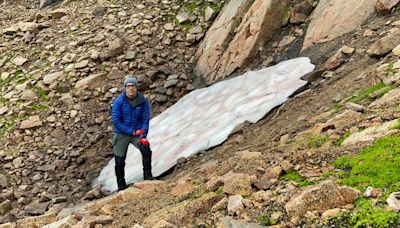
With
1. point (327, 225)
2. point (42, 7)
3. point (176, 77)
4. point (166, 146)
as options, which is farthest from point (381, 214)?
point (42, 7)

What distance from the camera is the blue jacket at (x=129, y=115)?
29.0ft

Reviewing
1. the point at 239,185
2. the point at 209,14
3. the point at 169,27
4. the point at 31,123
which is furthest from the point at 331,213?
the point at 209,14

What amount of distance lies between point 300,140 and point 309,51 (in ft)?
16.7

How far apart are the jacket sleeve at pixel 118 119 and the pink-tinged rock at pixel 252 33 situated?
16.4 feet

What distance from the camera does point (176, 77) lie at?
14195mm

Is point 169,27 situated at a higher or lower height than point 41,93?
higher

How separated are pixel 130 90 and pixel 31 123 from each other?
18.0 feet

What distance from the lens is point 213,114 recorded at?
440 inches

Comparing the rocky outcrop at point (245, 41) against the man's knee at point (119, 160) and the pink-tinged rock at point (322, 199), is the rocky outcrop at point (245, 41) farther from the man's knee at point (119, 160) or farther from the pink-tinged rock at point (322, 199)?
the pink-tinged rock at point (322, 199)

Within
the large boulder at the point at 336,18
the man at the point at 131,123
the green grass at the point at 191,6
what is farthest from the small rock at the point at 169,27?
the man at the point at 131,123

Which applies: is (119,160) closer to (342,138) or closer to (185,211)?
(185,211)

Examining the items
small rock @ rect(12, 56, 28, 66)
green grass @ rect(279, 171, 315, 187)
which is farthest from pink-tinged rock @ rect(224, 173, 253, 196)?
small rock @ rect(12, 56, 28, 66)

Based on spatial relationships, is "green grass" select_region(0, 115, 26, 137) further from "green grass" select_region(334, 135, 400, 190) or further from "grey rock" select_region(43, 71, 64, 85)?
"green grass" select_region(334, 135, 400, 190)

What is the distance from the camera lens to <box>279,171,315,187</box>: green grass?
5.05 m
